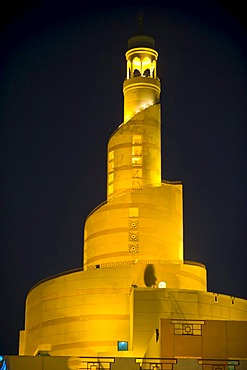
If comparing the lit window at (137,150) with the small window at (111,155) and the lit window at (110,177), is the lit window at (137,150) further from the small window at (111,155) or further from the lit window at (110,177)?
the lit window at (110,177)

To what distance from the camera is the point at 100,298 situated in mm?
41219

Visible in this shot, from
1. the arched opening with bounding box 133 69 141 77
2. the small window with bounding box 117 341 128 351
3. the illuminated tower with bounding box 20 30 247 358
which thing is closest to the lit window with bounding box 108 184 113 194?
the illuminated tower with bounding box 20 30 247 358

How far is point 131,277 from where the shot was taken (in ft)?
137

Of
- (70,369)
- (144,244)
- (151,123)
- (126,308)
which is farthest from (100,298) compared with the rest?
(151,123)

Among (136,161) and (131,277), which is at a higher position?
(136,161)

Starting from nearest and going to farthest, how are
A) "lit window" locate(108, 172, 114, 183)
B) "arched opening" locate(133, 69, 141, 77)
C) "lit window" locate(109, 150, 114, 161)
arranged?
1. "lit window" locate(108, 172, 114, 183)
2. "lit window" locate(109, 150, 114, 161)
3. "arched opening" locate(133, 69, 141, 77)

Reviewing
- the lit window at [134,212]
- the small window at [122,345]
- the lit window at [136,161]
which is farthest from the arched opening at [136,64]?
the small window at [122,345]

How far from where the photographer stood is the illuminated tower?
1549 inches

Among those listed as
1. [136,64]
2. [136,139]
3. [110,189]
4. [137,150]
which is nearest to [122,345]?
[110,189]

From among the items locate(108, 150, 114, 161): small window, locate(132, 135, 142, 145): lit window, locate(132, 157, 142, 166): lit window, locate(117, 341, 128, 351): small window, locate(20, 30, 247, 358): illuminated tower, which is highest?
locate(132, 135, 142, 145): lit window

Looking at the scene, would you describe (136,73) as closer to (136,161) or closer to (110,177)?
(136,161)

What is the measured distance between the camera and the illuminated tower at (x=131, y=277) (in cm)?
3934

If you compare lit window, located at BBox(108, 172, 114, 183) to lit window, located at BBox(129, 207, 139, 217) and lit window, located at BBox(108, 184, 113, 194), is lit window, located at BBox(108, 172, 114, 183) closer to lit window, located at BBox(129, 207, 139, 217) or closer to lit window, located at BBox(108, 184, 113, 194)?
lit window, located at BBox(108, 184, 113, 194)

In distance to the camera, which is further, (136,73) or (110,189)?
(136,73)
